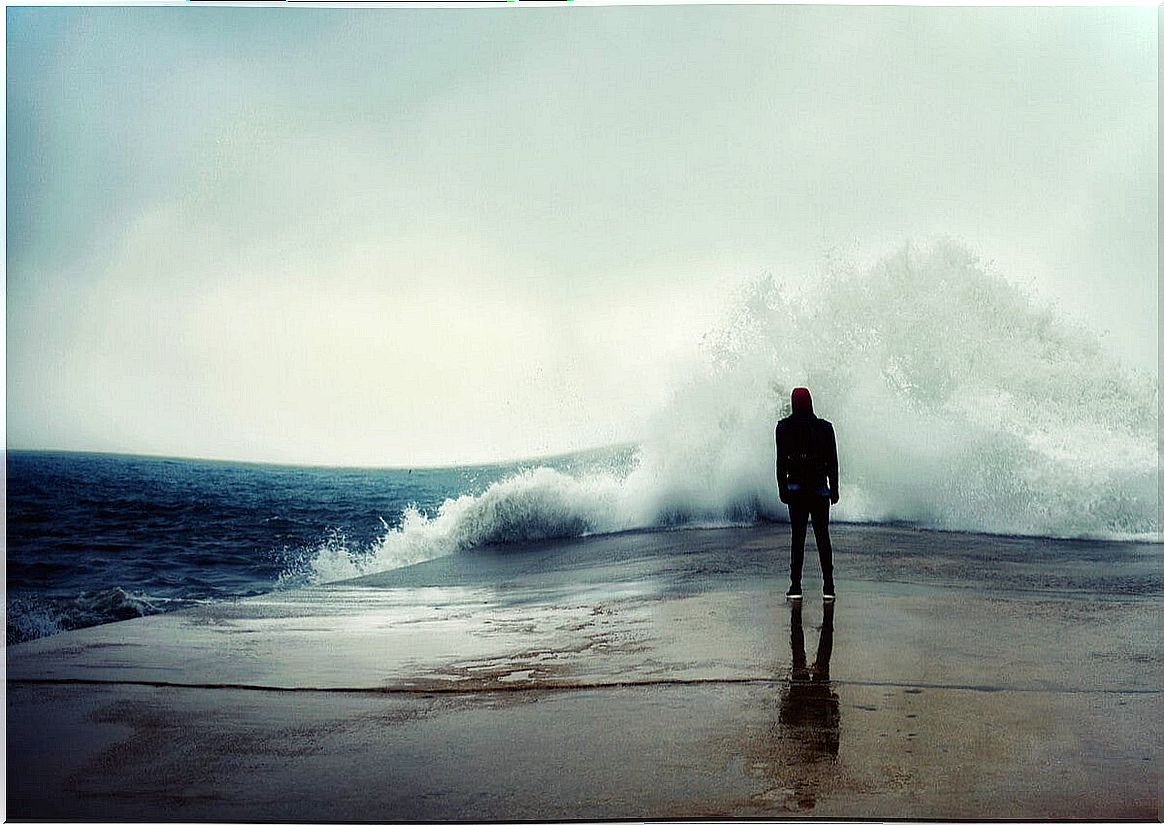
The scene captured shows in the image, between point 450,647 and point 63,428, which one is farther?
point 63,428

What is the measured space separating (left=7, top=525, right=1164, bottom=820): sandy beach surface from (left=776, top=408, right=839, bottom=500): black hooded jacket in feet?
2.19

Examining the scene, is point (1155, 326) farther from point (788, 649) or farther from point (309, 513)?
point (309, 513)

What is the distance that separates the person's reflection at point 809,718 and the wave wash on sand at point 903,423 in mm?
2194

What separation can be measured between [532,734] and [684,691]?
723mm

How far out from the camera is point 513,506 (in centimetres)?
A: 721

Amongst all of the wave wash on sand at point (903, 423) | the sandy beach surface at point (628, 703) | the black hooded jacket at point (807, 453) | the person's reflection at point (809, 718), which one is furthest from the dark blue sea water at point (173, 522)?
the person's reflection at point (809, 718)

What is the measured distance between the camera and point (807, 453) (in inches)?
211

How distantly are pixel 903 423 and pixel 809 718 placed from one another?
11.4 ft

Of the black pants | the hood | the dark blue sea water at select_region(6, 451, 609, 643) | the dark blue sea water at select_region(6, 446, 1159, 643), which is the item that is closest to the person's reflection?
the black pants

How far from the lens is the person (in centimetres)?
534

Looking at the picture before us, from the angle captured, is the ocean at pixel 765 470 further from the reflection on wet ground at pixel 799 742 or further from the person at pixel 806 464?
the reflection on wet ground at pixel 799 742

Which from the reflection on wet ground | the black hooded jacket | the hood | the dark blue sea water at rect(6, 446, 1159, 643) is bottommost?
the reflection on wet ground

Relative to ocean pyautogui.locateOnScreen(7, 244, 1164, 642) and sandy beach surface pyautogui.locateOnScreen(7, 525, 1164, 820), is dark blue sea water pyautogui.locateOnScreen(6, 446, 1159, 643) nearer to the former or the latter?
ocean pyautogui.locateOnScreen(7, 244, 1164, 642)

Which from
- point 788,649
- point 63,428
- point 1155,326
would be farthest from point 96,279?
point 1155,326
